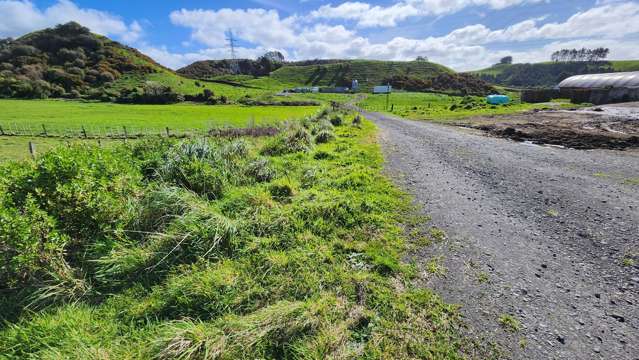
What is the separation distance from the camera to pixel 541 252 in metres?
5.36

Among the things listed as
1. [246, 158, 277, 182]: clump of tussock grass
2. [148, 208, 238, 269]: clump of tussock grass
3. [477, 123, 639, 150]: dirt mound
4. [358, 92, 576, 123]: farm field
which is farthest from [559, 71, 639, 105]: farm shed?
[148, 208, 238, 269]: clump of tussock grass

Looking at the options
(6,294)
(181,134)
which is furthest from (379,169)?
(181,134)

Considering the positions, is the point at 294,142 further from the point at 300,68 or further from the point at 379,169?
the point at 300,68

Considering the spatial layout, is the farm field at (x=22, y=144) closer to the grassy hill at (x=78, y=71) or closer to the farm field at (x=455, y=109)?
the farm field at (x=455, y=109)

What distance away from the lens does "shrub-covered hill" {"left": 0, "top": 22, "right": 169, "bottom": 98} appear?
8100 centimetres

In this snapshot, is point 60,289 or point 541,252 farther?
point 541,252

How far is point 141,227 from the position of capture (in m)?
5.98

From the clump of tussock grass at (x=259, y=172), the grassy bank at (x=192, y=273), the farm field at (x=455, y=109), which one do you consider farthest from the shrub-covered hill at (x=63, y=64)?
the grassy bank at (x=192, y=273)

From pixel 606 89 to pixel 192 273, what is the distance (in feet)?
242

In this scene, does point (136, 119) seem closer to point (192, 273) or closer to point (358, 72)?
point (192, 273)

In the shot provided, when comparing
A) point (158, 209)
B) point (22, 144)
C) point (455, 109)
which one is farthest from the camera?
point (455, 109)

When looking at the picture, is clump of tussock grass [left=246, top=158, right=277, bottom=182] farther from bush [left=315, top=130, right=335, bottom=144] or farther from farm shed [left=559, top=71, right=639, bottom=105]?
Answer: farm shed [left=559, top=71, right=639, bottom=105]

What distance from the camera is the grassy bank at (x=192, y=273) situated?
3.50m

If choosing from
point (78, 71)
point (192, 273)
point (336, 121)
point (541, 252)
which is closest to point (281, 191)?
point (192, 273)
